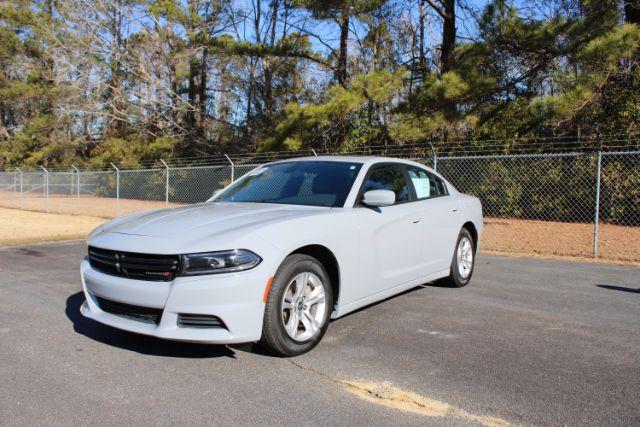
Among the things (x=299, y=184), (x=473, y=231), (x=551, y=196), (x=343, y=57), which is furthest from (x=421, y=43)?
(x=299, y=184)

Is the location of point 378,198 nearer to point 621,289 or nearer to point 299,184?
point 299,184

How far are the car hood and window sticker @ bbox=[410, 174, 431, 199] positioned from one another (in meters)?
1.59

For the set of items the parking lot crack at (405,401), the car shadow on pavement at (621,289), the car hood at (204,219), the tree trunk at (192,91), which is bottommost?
the parking lot crack at (405,401)

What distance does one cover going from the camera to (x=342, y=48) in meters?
21.9

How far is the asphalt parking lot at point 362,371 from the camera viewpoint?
9.78 ft

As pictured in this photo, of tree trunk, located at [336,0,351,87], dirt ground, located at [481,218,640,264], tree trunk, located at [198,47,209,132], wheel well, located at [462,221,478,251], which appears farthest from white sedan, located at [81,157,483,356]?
tree trunk, located at [198,47,209,132]

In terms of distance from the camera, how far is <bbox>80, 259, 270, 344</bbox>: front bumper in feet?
11.2

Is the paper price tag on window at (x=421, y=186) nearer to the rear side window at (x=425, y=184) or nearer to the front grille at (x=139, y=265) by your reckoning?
the rear side window at (x=425, y=184)

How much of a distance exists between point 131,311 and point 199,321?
1.87ft

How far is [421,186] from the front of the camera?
227 inches

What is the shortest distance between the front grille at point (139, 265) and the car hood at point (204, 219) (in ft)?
0.63

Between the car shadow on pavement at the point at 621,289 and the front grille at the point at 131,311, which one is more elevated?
the front grille at the point at 131,311

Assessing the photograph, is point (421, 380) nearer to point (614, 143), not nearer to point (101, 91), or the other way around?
point (614, 143)

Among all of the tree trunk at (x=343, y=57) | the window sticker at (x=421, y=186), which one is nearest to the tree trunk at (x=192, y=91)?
the tree trunk at (x=343, y=57)
